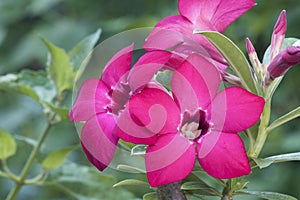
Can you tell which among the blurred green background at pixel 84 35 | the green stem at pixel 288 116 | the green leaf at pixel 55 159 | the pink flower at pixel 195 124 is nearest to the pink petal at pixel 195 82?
the pink flower at pixel 195 124

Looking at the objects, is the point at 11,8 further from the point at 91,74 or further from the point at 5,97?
the point at 91,74

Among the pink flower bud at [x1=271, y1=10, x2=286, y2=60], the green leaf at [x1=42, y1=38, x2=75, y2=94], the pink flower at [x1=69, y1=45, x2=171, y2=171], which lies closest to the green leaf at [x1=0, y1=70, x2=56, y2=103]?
the green leaf at [x1=42, y1=38, x2=75, y2=94]

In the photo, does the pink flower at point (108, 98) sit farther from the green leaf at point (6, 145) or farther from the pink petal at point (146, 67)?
the green leaf at point (6, 145)

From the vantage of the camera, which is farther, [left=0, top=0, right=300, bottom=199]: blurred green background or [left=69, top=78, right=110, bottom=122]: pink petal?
[left=0, top=0, right=300, bottom=199]: blurred green background

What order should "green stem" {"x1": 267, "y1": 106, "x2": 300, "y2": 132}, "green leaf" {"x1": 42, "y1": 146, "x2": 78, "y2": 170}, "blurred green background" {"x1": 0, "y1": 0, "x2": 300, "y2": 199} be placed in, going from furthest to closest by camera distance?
"blurred green background" {"x1": 0, "y1": 0, "x2": 300, "y2": 199} → "green leaf" {"x1": 42, "y1": 146, "x2": 78, "y2": 170} → "green stem" {"x1": 267, "y1": 106, "x2": 300, "y2": 132}

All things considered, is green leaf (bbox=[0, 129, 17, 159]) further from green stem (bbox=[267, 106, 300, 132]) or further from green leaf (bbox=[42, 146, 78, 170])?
green stem (bbox=[267, 106, 300, 132])

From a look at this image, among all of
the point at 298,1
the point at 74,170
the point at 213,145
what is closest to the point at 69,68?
the point at 74,170
